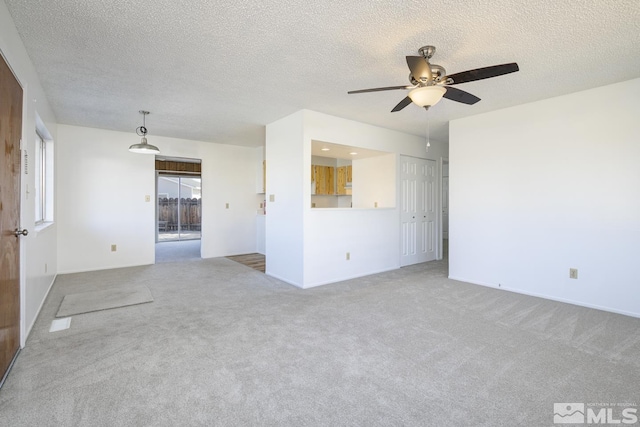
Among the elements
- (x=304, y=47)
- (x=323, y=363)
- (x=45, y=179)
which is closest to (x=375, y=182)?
(x=304, y=47)

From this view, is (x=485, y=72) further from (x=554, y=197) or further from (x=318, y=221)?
(x=318, y=221)

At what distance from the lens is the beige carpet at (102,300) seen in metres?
3.22

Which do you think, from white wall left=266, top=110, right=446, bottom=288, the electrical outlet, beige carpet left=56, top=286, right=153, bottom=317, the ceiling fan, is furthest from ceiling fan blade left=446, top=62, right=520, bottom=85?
beige carpet left=56, top=286, right=153, bottom=317

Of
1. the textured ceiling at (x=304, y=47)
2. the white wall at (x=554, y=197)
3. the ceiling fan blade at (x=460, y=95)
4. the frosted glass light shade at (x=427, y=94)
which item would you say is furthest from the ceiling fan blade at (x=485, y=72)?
the white wall at (x=554, y=197)

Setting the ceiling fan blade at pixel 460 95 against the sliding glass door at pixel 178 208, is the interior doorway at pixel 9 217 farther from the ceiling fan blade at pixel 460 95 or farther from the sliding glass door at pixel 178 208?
the sliding glass door at pixel 178 208

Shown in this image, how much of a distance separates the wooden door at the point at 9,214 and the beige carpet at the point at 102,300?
0.97m

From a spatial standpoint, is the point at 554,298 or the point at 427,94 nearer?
the point at 427,94

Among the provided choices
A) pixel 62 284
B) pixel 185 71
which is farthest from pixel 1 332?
pixel 62 284

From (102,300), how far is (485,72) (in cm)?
454

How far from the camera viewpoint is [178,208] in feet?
32.0

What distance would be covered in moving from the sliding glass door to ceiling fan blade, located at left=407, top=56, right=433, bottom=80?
8.50m

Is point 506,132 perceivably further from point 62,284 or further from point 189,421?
point 62,284

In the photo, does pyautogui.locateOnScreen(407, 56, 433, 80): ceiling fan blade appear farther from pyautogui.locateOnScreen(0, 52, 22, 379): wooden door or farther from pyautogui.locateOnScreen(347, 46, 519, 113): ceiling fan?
pyautogui.locateOnScreen(0, 52, 22, 379): wooden door

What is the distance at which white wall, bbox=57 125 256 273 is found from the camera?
5035mm
